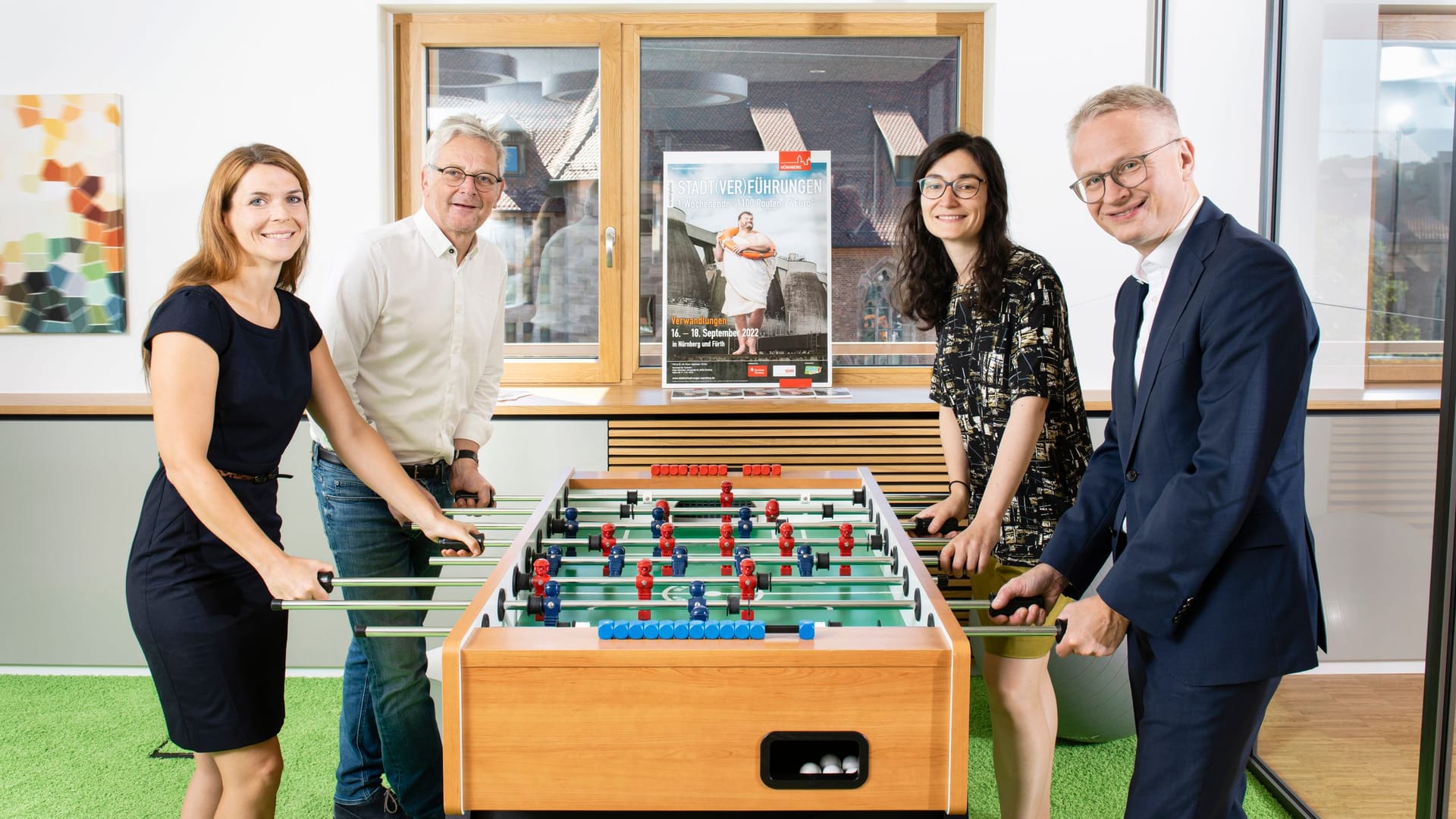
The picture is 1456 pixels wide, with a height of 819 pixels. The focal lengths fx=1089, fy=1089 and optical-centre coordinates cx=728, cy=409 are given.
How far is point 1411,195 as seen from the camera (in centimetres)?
237

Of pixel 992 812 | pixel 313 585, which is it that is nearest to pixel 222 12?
pixel 313 585

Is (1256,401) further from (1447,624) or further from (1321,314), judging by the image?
(1321,314)

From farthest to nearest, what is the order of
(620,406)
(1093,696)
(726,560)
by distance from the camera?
(620,406) < (1093,696) < (726,560)

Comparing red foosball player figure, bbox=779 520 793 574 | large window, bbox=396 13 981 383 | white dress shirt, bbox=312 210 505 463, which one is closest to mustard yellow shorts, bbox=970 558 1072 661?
red foosball player figure, bbox=779 520 793 574

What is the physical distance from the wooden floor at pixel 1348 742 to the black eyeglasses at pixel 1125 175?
1.34m

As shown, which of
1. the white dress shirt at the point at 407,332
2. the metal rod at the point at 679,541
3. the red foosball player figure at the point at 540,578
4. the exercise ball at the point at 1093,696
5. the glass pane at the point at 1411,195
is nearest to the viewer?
the red foosball player figure at the point at 540,578

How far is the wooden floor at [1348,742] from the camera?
2381 mm

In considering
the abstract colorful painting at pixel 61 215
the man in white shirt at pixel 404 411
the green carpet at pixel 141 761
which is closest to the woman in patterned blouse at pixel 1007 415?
the green carpet at pixel 141 761

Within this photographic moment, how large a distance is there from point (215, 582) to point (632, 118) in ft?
9.07

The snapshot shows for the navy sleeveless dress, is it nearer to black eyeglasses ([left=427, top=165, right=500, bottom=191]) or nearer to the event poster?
black eyeglasses ([left=427, top=165, right=500, bottom=191])

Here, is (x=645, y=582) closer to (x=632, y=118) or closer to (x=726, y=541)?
(x=726, y=541)

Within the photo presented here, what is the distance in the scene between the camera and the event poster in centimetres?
406

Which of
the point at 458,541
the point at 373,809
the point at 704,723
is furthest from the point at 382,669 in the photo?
the point at 704,723

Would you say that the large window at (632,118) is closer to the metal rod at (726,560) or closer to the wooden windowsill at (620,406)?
the wooden windowsill at (620,406)
